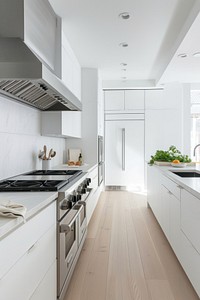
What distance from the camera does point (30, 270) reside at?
127cm

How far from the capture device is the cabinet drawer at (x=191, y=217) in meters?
1.83

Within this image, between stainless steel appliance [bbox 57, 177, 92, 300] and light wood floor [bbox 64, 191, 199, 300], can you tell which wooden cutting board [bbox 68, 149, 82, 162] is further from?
stainless steel appliance [bbox 57, 177, 92, 300]

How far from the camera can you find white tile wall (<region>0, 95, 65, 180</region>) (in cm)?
227

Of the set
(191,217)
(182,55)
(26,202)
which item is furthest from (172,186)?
(182,55)

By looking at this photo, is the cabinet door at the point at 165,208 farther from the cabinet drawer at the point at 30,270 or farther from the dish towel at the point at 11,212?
the dish towel at the point at 11,212

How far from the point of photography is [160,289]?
83.3 inches

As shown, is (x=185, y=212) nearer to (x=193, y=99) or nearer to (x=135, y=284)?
(x=135, y=284)

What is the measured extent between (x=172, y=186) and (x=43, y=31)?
1.94 metres

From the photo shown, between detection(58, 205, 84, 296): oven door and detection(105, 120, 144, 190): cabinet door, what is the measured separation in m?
4.26

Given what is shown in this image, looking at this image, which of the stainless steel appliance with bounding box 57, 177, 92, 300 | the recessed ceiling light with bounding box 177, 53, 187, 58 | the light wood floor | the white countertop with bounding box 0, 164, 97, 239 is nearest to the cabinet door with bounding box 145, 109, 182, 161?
the recessed ceiling light with bounding box 177, 53, 187, 58

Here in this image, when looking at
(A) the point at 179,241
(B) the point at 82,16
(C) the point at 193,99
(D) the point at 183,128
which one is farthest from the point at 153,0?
(C) the point at 193,99

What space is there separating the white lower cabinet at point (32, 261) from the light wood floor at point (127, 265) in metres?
0.61

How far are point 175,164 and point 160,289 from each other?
2.11 meters

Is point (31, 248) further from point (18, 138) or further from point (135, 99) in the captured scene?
point (135, 99)
